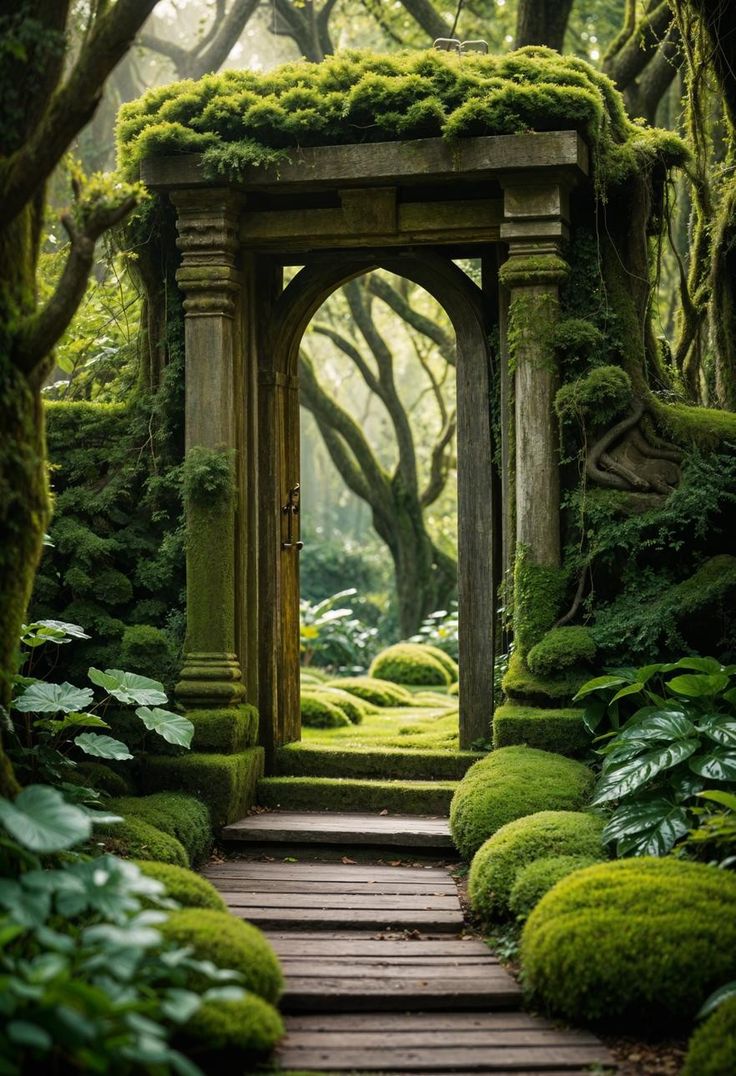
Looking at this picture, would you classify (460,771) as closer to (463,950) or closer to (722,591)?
(722,591)

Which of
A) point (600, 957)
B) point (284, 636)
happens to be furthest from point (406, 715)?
point (600, 957)

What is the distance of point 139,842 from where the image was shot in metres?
6.56

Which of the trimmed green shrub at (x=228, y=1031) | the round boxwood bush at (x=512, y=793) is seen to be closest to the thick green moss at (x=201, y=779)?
the round boxwood bush at (x=512, y=793)

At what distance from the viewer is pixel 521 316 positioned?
8305 mm

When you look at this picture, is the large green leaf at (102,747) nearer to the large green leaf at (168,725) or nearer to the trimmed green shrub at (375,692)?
the large green leaf at (168,725)

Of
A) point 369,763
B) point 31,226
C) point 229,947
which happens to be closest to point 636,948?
point 229,947

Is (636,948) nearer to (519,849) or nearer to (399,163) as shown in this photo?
(519,849)

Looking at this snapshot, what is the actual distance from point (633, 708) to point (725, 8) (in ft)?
→ 14.0

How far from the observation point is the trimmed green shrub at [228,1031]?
4.49 m

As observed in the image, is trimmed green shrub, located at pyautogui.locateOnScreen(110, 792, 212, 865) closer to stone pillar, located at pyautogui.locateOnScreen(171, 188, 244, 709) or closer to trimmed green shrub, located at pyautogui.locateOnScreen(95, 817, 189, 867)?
trimmed green shrub, located at pyautogui.locateOnScreen(95, 817, 189, 867)

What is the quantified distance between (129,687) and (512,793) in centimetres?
206

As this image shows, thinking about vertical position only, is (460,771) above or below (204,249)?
below

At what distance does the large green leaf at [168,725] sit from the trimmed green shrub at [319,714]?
380 centimetres

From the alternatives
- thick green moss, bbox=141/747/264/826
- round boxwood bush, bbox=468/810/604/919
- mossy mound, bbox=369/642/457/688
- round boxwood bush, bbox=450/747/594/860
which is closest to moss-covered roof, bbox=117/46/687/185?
thick green moss, bbox=141/747/264/826
